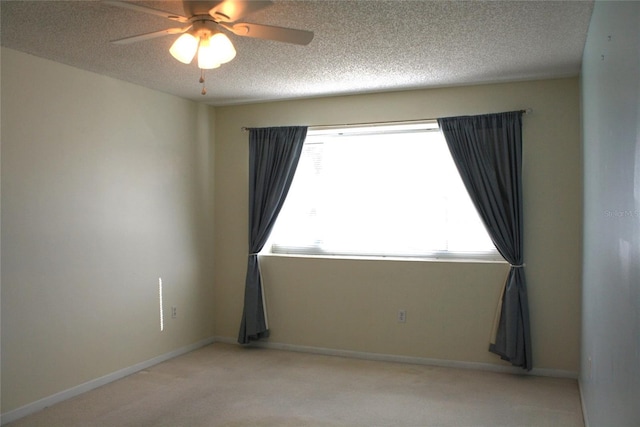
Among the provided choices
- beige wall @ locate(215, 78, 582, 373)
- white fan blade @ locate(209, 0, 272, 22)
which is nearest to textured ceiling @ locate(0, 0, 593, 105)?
beige wall @ locate(215, 78, 582, 373)

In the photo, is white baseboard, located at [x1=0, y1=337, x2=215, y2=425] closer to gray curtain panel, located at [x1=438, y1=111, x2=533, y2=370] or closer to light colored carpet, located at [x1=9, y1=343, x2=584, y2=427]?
light colored carpet, located at [x1=9, y1=343, x2=584, y2=427]

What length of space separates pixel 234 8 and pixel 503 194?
299 centimetres

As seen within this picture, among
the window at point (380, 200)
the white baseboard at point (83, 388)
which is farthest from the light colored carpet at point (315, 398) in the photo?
the window at point (380, 200)

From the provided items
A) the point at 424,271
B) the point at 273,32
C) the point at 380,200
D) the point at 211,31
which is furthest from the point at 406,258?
the point at 211,31

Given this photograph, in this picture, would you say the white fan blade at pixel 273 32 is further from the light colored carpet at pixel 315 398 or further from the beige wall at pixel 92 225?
the light colored carpet at pixel 315 398

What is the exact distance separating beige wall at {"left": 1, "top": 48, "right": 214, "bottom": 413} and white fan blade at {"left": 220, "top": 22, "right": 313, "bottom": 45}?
1.91 m

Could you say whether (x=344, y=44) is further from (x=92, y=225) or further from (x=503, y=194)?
(x=92, y=225)

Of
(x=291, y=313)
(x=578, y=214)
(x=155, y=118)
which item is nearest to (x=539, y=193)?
(x=578, y=214)

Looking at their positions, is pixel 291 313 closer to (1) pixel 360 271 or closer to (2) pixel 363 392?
(1) pixel 360 271

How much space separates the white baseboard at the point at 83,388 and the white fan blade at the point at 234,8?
9.53 ft

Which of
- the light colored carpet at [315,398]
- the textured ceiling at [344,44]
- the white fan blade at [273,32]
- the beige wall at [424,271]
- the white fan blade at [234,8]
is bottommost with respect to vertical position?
the light colored carpet at [315,398]

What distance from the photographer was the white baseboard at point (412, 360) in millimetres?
4492

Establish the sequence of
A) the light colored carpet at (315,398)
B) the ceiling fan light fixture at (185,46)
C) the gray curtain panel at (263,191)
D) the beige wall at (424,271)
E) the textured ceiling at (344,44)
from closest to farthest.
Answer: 1. the ceiling fan light fixture at (185,46)
2. the textured ceiling at (344,44)
3. the light colored carpet at (315,398)
4. the beige wall at (424,271)
5. the gray curtain panel at (263,191)

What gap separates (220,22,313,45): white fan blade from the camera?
2637mm
